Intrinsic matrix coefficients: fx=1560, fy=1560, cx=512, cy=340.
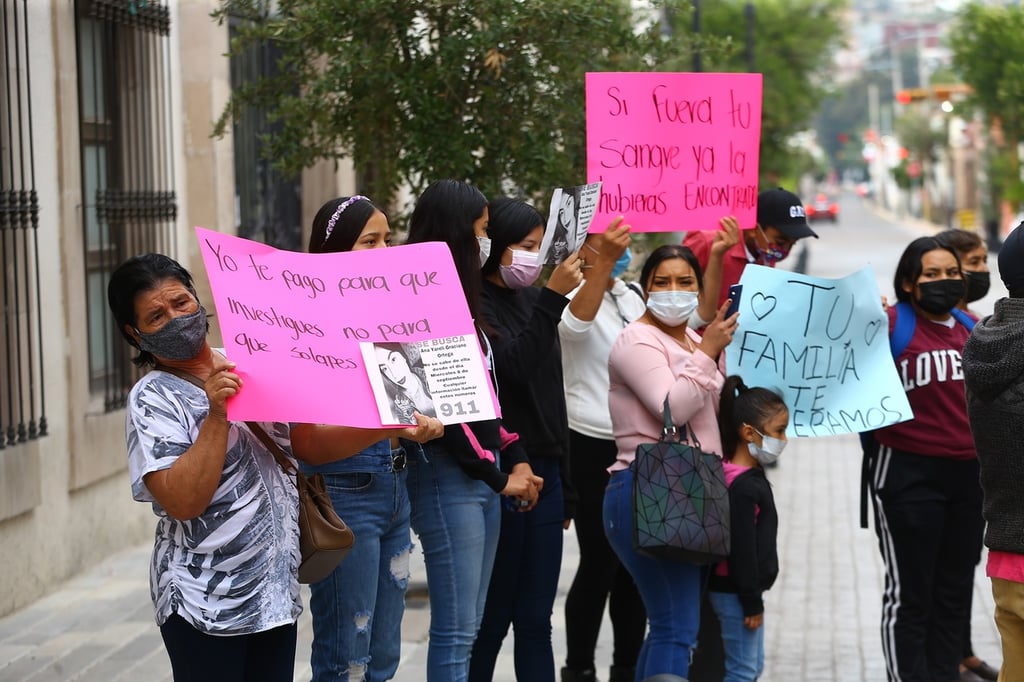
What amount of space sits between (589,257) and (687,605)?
1.19 metres

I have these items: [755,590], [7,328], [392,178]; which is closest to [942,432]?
[755,590]

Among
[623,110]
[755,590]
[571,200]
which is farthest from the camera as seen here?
[623,110]

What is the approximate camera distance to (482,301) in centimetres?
485

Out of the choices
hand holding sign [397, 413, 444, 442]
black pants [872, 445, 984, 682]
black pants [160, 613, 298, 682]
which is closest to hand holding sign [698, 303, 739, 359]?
black pants [872, 445, 984, 682]

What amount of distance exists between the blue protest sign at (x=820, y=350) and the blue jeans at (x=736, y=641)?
0.64 metres

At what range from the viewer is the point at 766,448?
5.23 m

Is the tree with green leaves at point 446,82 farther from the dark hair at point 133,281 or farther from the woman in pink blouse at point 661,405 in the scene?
the dark hair at point 133,281

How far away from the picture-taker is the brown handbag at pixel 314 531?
383 cm

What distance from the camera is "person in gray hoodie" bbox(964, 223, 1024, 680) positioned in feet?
13.6

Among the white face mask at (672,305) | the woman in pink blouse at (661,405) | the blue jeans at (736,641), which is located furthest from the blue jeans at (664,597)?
the white face mask at (672,305)

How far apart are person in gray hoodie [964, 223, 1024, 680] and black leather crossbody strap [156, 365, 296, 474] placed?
6.08ft

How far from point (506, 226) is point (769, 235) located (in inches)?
→ 62.2

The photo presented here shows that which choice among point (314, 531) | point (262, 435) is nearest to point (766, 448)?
point (314, 531)

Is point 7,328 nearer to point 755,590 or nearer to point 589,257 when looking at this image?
point 589,257
